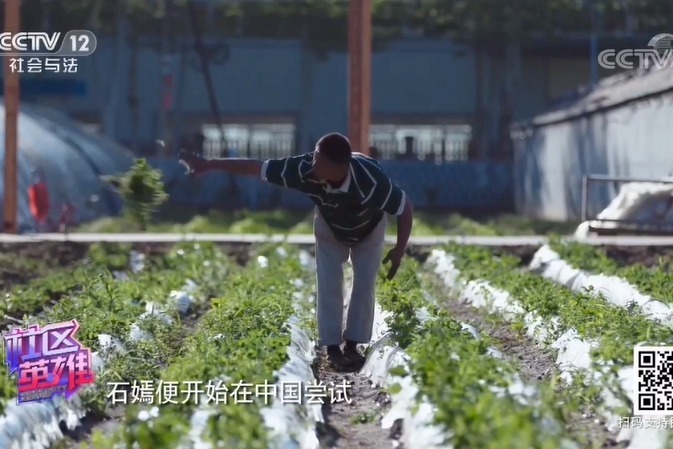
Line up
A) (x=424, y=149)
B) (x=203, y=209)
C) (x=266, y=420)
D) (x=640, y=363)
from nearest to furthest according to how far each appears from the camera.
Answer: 1. (x=266, y=420)
2. (x=640, y=363)
3. (x=203, y=209)
4. (x=424, y=149)

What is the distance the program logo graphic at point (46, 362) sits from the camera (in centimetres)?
554

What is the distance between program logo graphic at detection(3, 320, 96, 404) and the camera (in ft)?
18.2

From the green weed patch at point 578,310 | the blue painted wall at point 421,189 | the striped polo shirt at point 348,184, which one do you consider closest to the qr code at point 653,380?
the green weed patch at point 578,310

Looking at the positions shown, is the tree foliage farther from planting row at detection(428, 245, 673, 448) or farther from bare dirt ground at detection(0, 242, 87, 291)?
planting row at detection(428, 245, 673, 448)

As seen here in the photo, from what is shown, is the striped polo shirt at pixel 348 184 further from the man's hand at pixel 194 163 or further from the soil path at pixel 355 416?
the soil path at pixel 355 416

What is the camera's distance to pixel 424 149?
30.2 m

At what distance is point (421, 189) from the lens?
28938 mm

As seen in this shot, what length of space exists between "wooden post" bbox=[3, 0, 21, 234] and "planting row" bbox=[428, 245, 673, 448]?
6735mm

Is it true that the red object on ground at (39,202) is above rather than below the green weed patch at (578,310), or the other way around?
below

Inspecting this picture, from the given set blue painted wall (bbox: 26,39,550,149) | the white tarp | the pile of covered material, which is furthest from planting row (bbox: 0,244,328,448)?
blue painted wall (bbox: 26,39,550,149)

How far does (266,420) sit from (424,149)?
2545 centimetres

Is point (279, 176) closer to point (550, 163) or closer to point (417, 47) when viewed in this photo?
point (550, 163)

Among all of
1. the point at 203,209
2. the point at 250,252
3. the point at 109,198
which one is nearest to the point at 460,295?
the point at 250,252

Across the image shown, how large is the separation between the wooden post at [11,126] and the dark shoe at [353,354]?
27.9ft
